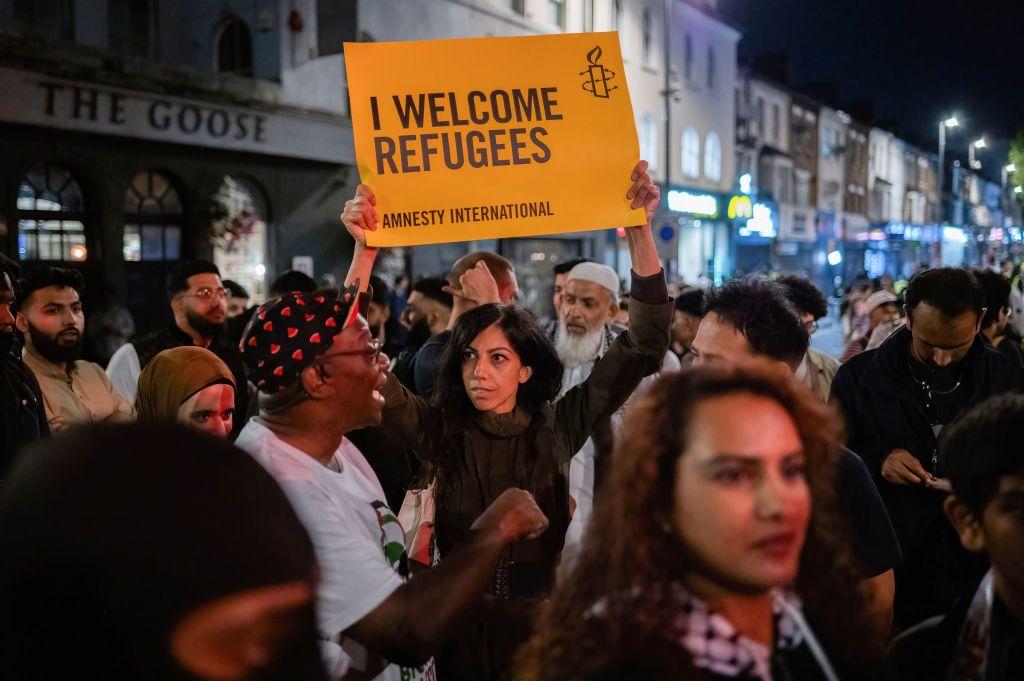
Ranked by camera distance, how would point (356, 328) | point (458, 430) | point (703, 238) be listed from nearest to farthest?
point (356, 328)
point (458, 430)
point (703, 238)

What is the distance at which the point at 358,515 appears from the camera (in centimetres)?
218

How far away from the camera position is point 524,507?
7.22 feet

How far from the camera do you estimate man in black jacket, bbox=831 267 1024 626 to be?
3.65 meters

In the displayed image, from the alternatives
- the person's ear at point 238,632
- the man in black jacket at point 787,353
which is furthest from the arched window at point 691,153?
the person's ear at point 238,632

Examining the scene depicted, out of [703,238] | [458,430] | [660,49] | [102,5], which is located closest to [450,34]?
[102,5]

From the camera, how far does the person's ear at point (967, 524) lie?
1.74 metres

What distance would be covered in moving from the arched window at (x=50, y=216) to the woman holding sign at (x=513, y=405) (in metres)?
12.9

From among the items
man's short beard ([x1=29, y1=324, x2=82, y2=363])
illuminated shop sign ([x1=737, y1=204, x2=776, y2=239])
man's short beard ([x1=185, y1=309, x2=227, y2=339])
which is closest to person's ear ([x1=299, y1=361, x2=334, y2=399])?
man's short beard ([x1=29, y1=324, x2=82, y2=363])

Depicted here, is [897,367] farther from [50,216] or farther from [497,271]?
[50,216]

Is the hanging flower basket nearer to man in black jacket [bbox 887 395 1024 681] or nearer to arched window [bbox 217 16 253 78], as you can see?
arched window [bbox 217 16 253 78]

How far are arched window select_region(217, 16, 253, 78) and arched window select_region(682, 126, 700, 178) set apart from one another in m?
17.4

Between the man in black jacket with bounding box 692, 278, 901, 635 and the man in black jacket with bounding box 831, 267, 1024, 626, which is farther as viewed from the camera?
the man in black jacket with bounding box 831, 267, 1024, 626

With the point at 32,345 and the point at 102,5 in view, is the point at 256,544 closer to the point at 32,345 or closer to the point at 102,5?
the point at 32,345

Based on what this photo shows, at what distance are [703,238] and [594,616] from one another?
3328 centimetres
